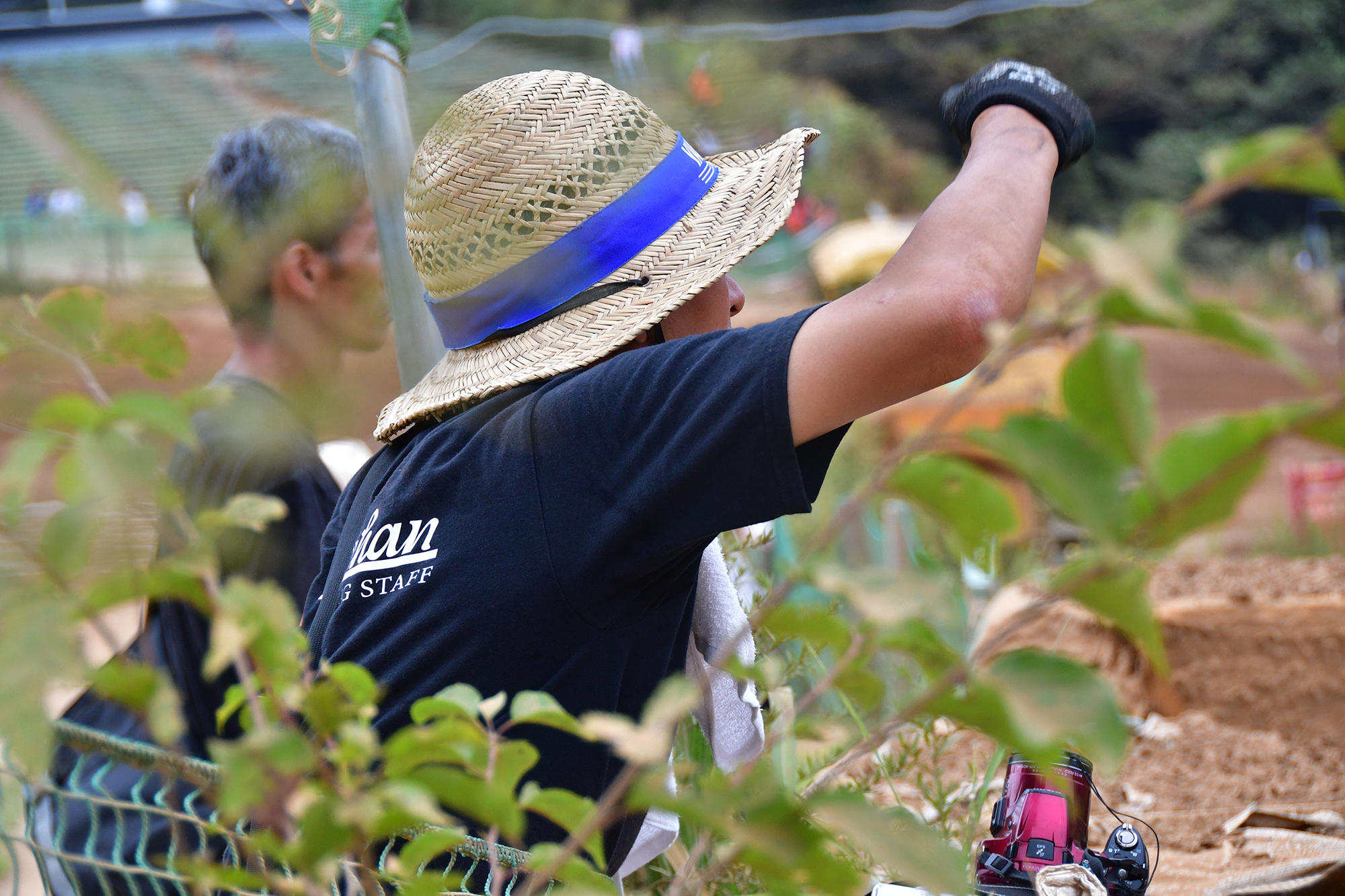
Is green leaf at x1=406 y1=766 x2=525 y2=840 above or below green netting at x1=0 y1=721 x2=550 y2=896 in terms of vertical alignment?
above

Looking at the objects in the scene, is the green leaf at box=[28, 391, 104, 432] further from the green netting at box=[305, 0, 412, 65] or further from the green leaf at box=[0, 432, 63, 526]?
the green netting at box=[305, 0, 412, 65]

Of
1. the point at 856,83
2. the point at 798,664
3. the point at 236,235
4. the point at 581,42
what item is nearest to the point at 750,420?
the point at 236,235

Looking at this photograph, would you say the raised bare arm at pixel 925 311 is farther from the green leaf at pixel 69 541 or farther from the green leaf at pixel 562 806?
the green leaf at pixel 69 541

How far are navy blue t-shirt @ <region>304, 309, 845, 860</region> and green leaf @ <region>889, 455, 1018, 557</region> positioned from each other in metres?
0.50

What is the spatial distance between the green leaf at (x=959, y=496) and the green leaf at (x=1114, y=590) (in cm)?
4

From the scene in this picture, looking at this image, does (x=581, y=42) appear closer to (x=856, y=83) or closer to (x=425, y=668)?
(x=425, y=668)

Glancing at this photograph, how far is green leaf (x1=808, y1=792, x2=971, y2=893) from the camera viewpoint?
466 millimetres

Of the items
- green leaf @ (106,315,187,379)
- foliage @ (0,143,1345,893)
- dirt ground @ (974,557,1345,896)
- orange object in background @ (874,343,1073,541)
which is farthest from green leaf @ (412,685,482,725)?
orange object in background @ (874,343,1073,541)

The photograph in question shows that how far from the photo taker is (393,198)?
177 centimetres

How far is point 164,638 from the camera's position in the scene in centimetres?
183

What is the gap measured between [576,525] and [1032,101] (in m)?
0.67

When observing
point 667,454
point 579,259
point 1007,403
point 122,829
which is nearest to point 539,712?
point 667,454

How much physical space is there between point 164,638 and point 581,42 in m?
1.22

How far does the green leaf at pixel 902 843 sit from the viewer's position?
466mm
